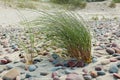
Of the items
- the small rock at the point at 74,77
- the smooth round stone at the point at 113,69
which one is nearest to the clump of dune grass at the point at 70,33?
the smooth round stone at the point at 113,69

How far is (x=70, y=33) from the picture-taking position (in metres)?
3.52

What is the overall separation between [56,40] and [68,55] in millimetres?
213

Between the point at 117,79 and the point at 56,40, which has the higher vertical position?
the point at 56,40

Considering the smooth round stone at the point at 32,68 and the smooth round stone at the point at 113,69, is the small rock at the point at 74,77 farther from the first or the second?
the smooth round stone at the point at 32,68

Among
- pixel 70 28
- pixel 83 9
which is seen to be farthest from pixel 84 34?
pixel 83 9

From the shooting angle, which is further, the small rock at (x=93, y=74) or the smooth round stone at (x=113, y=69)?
the smooth round stone at (x=113, y=69)

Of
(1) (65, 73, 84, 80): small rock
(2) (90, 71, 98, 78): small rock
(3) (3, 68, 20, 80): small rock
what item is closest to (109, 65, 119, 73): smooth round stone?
(2) (90, 71, 98, 78): small rock

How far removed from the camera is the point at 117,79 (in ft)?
9.62

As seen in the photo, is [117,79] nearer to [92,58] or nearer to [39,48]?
[92,58]

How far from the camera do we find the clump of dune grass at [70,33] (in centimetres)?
352

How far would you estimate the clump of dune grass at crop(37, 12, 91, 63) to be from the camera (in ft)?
11.5

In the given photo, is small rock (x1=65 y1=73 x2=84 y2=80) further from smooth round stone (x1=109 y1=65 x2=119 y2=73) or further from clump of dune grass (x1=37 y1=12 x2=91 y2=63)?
clump of dune grass (x1=37 y1=12 x2=91 y2=63)

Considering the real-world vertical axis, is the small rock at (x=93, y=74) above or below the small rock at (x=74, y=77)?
below

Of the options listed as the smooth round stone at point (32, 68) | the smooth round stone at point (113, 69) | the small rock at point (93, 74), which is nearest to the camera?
the small rock at point (93, 74)
